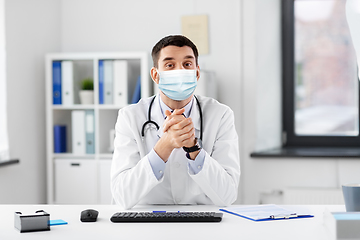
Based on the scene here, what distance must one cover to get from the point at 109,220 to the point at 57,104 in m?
2.09

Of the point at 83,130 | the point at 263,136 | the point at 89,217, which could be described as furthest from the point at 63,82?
the point at 89,217

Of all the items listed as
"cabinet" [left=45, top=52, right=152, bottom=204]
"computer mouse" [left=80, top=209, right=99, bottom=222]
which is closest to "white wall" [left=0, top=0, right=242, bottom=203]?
"cabinet" [left=45, top=52, right=152, bottom=204]

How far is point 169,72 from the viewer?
1633 mm

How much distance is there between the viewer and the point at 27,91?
3.11 meters

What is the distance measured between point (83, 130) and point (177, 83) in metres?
1.73

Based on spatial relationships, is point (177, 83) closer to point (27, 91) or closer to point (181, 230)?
point (181, 230)

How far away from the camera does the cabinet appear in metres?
3.17

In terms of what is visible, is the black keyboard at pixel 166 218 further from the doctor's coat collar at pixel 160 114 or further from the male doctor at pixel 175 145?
the doctor's coat collar at pixel 160 114

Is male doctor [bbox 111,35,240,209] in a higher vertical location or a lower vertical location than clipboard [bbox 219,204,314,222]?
higher

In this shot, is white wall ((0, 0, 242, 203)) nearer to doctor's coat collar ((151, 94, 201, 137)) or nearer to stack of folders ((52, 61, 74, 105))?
stack of folders ((52, 61, 74, 105))

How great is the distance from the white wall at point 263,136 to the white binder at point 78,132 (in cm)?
117

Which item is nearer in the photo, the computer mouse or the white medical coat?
the computer mouse

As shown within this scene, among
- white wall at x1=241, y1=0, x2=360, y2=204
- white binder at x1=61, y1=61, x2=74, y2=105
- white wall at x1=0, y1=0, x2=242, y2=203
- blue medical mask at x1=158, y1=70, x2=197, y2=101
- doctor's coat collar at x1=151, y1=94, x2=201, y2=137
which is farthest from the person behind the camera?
white binder at x1=61, y1=61, x2=74, y2=105

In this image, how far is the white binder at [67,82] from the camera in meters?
3.20
